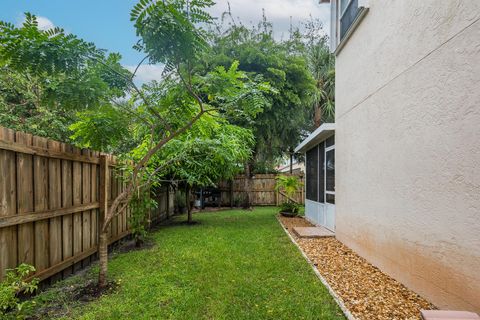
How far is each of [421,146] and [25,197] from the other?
4.58 meters

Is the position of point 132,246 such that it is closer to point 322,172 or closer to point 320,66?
point 322,172

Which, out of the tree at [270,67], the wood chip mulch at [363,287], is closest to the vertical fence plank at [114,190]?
the wood chip mulch at [363,287]

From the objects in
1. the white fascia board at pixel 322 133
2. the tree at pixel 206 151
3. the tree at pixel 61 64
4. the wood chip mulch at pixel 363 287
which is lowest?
the wood chip mulch at pixel 363 287

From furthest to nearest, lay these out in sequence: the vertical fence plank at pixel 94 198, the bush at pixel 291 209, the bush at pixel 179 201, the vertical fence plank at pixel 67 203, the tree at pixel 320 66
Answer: the tree at pixel 320 66 < the bush at pixel 179 201 < the bush at pixel 291 209 < the vertical fence plank at pixel 94 198 < the vertical fence plank at pixel 67 203

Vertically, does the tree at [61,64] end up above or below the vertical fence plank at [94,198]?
above

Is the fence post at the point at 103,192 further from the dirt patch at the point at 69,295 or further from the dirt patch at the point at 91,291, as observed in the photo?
the dirt patch at the point at 91,291

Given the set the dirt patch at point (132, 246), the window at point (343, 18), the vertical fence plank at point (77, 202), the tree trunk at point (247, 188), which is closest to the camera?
the vertical fence plank at point (77, 202)

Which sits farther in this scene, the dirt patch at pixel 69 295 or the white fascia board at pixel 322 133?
the white fascia board at pixel 322 133

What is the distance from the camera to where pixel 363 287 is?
4.11 m

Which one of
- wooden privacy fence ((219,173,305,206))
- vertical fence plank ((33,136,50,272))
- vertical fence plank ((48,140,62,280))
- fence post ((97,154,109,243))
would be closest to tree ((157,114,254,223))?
fence post ((97,154,109,243))

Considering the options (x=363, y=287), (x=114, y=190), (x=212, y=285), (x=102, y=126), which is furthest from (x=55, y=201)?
(x=363, y=287)

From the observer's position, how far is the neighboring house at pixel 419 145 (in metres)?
2.94

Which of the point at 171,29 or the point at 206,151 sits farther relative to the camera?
the point at 206,151

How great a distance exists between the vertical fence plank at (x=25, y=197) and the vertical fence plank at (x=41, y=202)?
74 mm
